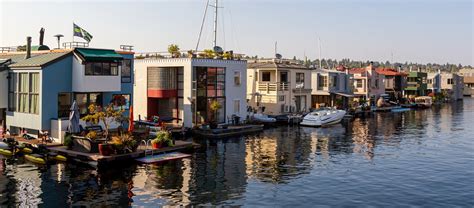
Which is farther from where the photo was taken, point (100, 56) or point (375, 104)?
point (375, 104)

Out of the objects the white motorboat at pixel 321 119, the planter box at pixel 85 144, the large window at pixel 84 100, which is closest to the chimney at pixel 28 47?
the large window at pixel 84 100

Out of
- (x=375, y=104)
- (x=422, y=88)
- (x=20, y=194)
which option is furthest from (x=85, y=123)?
(x=422, y=88)

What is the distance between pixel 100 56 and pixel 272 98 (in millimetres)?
32941

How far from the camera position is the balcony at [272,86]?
223ft

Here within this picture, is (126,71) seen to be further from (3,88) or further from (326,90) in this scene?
(326,90)

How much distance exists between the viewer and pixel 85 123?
39000 millimetres

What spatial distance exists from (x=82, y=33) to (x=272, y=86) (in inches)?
1274

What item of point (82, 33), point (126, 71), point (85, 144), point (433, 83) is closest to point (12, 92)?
point (82, 33)

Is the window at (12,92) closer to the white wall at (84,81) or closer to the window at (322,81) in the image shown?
the white wall at (84,81)

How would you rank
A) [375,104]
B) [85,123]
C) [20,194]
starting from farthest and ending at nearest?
1. [375,104]
2. [85,123]
3. [20,194]

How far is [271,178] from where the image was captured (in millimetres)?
30266

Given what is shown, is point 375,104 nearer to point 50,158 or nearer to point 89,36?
point 89,36

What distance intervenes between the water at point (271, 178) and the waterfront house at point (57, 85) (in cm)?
579

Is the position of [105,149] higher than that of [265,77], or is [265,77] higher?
[265,77]
